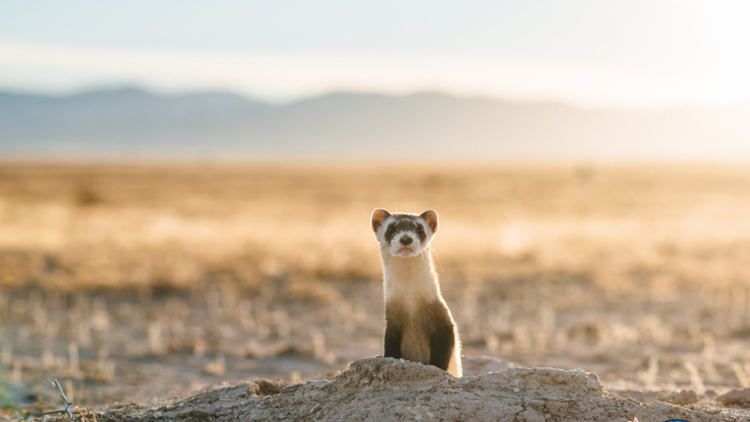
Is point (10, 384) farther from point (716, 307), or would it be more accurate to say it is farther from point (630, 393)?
point (716, 307)

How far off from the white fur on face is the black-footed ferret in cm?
1

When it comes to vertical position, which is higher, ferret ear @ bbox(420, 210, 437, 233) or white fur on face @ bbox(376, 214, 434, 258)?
ferret ear @ bbox(420, 210, 437, 233)

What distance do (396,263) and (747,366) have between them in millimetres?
6108

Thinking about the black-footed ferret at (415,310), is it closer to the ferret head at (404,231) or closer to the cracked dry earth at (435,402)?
the ferret head at (404,231)

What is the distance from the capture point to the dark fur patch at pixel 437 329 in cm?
503

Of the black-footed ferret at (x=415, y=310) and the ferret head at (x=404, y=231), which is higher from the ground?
the ferret head at (x=404, y=231)

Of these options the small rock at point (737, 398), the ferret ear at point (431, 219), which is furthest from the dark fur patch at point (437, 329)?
the small rock at point (737, 398)

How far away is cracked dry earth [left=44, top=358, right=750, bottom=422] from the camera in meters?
4.38

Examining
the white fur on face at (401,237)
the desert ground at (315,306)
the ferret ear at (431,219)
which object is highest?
the ferret ear at (431,219)

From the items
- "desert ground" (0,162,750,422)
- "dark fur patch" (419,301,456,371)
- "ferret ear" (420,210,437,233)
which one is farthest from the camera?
"desert ground" (0,162,750,422)

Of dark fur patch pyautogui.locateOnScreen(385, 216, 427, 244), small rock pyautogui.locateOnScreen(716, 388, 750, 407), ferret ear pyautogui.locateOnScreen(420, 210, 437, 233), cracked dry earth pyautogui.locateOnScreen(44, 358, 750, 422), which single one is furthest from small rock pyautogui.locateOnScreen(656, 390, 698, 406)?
dark fur patch pyautogui.locateOnScreen(385, 216, 427, 244)

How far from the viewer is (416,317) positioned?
5062 mm

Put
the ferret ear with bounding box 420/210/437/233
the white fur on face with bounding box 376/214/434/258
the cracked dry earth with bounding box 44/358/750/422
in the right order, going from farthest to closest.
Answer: the ferret ear with bounding box 420/210/437/233
the white fur on face with bounding box 376/214/434/258
the cracked dry earth with bounding box 44/358/750/422

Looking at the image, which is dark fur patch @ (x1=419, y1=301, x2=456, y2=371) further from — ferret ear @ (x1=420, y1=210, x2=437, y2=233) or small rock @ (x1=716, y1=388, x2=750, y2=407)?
small rock @ (x1=716, y1=388, x2=750, y2=407)
